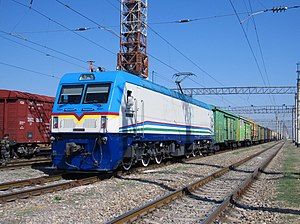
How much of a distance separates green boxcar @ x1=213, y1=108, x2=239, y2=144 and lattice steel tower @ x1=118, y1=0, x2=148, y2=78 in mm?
15121

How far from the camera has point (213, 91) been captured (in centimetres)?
7056

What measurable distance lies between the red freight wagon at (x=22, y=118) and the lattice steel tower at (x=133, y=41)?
30.6m

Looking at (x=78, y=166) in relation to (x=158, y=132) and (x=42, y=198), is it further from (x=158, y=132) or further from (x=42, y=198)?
(x=158, y=132)

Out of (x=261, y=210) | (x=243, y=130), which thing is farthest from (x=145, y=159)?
(x=243, y=130)

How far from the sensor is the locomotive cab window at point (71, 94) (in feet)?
48.2

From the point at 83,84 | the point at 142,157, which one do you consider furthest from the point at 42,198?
the point at 142,157

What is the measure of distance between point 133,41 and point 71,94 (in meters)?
41.3

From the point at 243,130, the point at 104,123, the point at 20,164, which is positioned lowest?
the point at 20,164

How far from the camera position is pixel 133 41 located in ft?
181

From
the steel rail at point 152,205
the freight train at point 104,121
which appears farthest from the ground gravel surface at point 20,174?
the steel rail at point 152,205

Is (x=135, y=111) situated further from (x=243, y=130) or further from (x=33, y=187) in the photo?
(x=243, y=130)

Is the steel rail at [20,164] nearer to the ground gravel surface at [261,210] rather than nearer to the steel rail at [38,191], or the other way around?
the steel rail at [38,191]

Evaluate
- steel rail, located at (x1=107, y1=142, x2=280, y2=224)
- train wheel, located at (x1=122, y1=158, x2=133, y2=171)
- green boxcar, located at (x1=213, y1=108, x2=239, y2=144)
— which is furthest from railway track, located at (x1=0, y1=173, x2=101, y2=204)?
green boxcar, located at (x1=213, y1=108, x2=239, y2=144)

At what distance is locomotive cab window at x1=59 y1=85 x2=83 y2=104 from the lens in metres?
14.7
